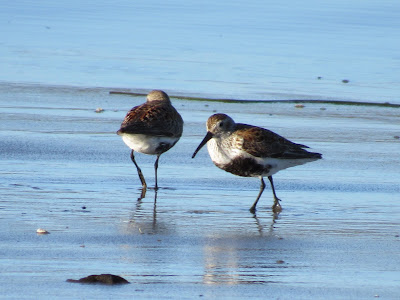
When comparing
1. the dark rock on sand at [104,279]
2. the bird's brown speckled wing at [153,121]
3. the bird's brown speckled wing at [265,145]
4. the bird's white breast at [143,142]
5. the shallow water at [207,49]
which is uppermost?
the dark rock on sand at [104,279]

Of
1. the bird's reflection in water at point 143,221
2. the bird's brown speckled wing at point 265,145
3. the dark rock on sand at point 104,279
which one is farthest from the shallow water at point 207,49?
the dark rock on sand at point 104,279

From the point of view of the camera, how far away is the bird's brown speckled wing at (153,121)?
9336 millimetres

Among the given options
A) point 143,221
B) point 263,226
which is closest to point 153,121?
point 143,221

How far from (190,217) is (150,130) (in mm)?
1985

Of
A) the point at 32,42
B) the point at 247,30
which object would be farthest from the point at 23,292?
the point at 247,30

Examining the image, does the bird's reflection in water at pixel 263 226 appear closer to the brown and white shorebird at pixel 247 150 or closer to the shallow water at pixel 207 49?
the brown and white shorebird at pixel 247 150

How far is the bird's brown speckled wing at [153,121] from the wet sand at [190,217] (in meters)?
0.46

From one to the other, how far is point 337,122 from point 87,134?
3.64 meters

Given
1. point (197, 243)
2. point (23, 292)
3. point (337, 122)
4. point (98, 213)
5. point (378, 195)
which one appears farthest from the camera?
point (337, 122)

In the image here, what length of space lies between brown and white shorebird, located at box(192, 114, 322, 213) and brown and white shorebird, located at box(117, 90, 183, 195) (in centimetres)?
Answer: 86

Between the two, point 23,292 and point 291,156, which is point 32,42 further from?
point 23,292

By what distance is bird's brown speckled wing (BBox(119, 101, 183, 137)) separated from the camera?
9.34 m

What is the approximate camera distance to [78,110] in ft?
43.4

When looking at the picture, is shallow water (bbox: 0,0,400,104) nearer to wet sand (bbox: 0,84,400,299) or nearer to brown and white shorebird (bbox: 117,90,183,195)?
wet sand (bbox: 0,84,400,299)
